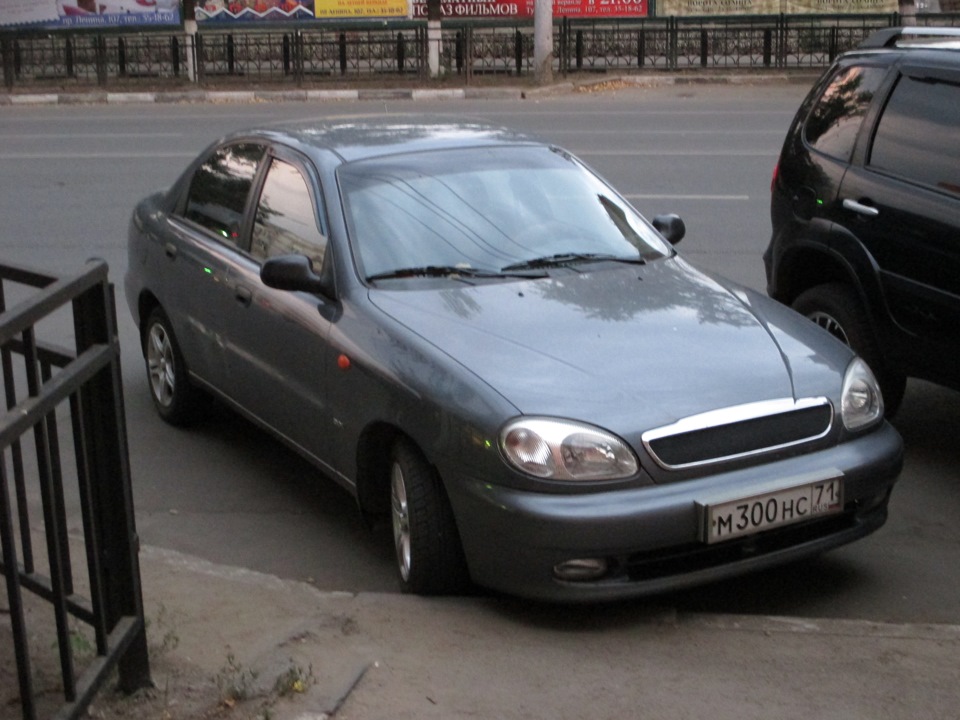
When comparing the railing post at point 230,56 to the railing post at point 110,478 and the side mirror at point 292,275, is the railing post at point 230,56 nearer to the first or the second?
the side mirror at point 292,275

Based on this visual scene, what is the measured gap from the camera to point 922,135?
6.03 m

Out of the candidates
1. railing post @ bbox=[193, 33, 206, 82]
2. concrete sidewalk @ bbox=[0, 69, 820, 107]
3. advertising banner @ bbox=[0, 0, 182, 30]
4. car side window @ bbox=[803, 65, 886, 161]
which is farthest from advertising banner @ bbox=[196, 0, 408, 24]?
car side window @ bbox=[803, 65, 886, 161]

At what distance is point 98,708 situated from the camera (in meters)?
3.51

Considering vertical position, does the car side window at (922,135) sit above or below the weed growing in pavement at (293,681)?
above

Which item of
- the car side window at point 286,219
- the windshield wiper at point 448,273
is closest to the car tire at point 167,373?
the car side window at point 286,219

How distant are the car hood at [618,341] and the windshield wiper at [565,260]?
89 millimetres

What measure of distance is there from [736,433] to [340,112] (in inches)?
736

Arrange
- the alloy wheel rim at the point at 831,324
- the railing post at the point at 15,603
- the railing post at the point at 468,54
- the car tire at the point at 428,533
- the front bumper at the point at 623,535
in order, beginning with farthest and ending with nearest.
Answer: the railing post at the point at 468,54 < the alloy wheel rim at the point at 831,324 < the car tire at the point at 428,533 < the front bumper at the point at 623,535 < the railing post at the point at 15,603

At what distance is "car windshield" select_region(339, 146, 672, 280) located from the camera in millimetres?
5359

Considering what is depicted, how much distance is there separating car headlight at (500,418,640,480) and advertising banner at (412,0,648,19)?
2926 cm

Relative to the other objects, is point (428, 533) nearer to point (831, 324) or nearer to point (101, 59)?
point (831, 324)

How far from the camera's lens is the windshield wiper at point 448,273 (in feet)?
17.2

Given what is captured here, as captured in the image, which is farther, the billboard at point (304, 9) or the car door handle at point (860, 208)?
the billboard at point (304, 9)

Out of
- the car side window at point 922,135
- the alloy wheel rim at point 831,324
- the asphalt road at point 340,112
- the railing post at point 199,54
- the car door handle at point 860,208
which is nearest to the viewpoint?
the asphalt road at point 340,112
